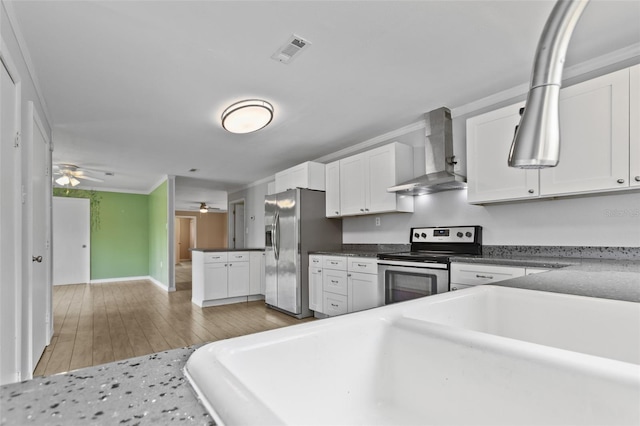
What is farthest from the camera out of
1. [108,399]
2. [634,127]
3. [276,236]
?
[276,236]

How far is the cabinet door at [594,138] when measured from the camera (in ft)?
6.59

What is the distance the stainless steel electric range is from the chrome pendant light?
7.23 feet

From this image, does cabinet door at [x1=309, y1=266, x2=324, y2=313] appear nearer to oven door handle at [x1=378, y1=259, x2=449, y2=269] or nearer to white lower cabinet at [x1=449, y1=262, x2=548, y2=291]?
oven door handle at [x1=378, y1=259, x2=449, y2=269]

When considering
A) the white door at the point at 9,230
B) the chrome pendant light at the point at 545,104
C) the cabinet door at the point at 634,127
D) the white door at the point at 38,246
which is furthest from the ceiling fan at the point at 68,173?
the cabinet door at the point at 634,127

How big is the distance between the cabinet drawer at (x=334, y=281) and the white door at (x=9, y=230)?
2.78m

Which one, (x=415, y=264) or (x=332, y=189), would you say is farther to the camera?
(x=332, y=189)

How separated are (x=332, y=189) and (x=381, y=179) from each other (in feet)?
3.01

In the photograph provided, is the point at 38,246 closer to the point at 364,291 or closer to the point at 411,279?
the point at 364,291

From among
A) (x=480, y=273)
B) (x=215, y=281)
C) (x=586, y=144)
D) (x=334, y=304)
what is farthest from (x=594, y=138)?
(x=215, y=281)

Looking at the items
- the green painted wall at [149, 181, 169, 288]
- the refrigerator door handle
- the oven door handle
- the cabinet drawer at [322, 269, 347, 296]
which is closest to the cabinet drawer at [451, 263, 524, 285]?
the oven door handle

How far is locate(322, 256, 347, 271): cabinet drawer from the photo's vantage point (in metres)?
3.75

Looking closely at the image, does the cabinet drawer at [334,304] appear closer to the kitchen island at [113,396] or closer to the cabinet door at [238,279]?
the cabinet door at [238,279]

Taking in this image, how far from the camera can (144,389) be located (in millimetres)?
431

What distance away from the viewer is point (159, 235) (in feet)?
23.2
